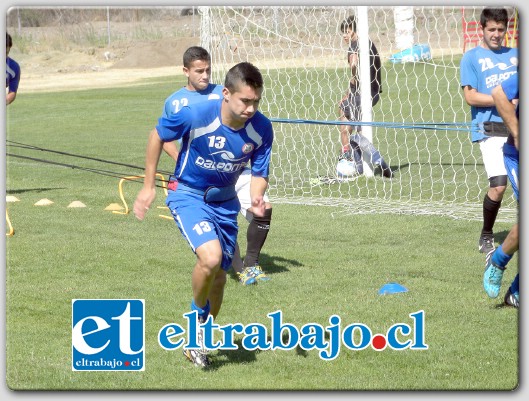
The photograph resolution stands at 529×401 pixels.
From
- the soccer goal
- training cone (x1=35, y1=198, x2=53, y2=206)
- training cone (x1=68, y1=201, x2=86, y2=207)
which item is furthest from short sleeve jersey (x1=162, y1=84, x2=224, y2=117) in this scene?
training cone (x1=35, y1=198, x2=53, y2=206)

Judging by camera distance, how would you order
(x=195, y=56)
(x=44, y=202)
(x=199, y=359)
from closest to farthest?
(x=199, y=359) → (x=195, y=56) → (x=44, y=202)

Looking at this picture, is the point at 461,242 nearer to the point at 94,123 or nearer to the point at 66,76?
the point at 94,123

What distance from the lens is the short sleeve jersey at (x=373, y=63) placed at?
13.1 meters

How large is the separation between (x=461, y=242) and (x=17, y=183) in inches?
269

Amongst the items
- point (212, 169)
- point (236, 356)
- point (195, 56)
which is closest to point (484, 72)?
point (195, 56)

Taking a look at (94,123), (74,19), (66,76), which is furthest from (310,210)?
(74,19)

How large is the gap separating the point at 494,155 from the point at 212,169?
357 cm

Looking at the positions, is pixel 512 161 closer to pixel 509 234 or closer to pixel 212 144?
pixel 509 234

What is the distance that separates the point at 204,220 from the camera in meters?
6.06

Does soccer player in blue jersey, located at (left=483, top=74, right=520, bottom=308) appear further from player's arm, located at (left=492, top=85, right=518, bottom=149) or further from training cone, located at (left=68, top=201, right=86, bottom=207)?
training cone, located at (left=68, top=201, right=86, bottom=207)

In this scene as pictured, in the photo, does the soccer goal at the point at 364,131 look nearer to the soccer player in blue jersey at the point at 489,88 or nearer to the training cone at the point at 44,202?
the soccer player in blue jersey at the point at 489,88

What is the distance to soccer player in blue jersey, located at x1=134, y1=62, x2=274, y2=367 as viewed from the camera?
591cm

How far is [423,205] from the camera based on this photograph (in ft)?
38.2

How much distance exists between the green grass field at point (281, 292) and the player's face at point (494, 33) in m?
1.83
